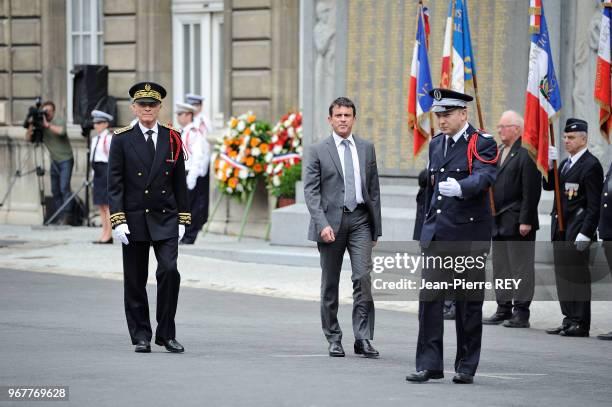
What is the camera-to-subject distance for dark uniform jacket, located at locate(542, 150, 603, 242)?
12195mm

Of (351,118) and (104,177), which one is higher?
(351,118)

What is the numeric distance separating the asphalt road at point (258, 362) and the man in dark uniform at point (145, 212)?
0.30 metres

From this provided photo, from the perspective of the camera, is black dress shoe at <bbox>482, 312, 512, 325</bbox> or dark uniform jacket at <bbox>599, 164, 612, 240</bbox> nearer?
dark uniform jacket at <bbox>599, 164, 612, 240</bbox>

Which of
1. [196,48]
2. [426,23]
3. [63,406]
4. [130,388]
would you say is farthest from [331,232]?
[196,48]

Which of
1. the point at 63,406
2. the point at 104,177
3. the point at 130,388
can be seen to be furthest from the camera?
the point at 104,177

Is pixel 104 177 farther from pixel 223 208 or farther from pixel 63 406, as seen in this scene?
pixel 63 406

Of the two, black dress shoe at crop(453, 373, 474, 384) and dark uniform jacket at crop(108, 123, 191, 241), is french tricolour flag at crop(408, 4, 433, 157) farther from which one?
black dress shoe at crop(453, 373, 474, 384)

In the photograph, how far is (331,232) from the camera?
10453 mm

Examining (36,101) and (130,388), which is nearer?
(130,388)

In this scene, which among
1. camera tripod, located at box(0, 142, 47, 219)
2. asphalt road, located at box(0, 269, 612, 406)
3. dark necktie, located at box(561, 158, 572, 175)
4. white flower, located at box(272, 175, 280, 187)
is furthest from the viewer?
camera tripod, located at box(0, 142, 47, 219)

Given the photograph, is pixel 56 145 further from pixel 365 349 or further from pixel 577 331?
pixel 365 349

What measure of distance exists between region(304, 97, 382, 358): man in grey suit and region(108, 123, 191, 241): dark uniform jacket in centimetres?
108

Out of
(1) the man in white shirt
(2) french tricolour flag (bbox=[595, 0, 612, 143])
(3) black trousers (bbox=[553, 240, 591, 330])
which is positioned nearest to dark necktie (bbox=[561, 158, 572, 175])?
(3) black trousers (bbox=[553, 240, 591, 330])

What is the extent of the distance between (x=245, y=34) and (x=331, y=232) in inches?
445
